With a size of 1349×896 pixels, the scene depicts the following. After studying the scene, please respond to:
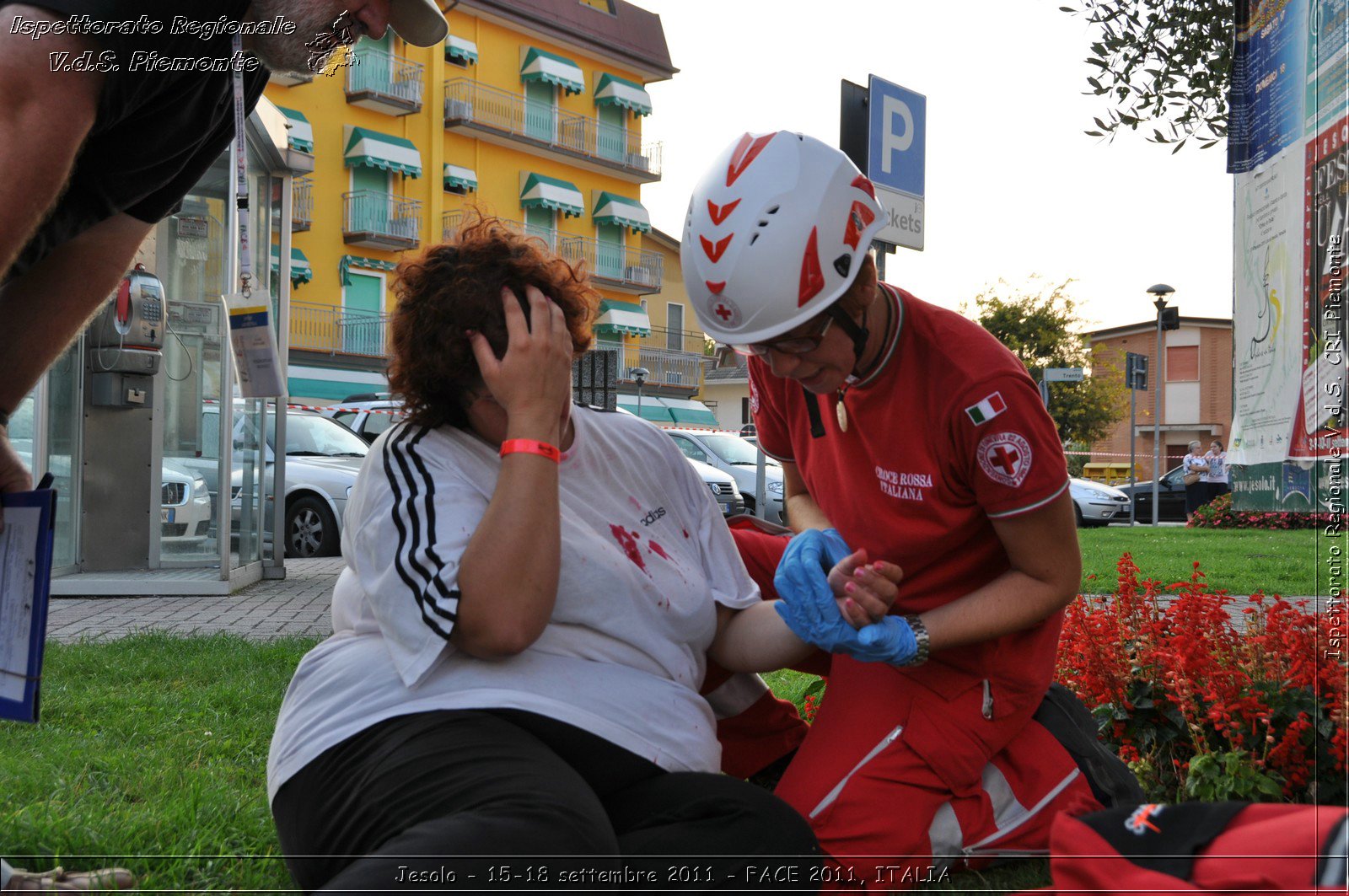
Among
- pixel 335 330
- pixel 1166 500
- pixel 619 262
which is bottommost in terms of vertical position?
pixel 1166 500

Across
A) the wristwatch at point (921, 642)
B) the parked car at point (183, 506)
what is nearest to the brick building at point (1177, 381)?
the wristwatch at point (921, 642)

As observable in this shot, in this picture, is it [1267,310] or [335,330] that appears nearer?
[1267,310]

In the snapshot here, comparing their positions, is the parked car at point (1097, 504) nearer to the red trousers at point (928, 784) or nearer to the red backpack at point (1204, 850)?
the red trousers at point (928, 784)

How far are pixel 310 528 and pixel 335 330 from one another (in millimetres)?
17614

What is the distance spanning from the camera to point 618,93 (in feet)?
109

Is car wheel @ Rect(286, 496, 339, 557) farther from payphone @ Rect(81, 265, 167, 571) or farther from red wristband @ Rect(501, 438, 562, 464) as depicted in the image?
red wristband @ Rect(501, 438, 562, 464)

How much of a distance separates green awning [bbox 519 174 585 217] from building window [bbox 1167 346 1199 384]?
19022 mm

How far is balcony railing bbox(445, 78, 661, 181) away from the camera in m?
31.0

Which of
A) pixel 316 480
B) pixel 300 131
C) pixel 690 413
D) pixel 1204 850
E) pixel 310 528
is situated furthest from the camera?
pixel 690 413

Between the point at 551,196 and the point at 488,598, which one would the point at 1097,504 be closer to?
the point at 551,196

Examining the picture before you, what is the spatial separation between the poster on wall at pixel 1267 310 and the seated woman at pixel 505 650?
4.14ft

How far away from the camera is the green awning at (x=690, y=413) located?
33062mm

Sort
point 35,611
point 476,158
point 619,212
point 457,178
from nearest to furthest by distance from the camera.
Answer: point 35,611
point 457,178
point 476,158
point 619,212

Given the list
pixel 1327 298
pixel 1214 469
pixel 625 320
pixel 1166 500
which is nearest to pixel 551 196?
pixel 625 320
